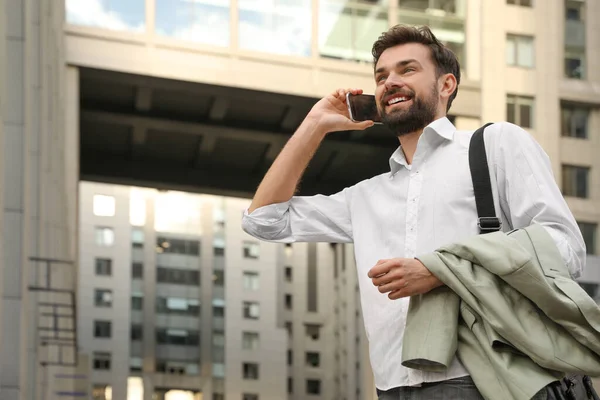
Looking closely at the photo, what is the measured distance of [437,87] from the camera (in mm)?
3113

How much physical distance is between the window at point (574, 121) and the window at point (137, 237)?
912 centimetres

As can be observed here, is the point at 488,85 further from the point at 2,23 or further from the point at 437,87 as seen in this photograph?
the point at 437,87

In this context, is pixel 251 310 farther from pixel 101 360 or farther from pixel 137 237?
pixel 101 360

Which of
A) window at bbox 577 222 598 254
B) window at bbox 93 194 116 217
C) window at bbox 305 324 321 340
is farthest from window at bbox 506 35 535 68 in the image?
window at bbox 93 194 116 217

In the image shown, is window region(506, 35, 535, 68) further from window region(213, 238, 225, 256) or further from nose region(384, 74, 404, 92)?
nose region(384, 74, 404, 92)

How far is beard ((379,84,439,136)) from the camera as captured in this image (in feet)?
10.0

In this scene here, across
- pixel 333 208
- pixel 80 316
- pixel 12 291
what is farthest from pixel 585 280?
pixel 333 208

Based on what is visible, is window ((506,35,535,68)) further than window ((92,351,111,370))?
Yes

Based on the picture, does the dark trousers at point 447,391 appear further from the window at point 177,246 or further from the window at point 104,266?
the window at point 177,246

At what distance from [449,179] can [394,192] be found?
0.19 metres

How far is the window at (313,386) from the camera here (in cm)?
2392

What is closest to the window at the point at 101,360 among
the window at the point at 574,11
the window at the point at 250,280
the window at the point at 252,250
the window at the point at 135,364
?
the window at the point at 135,364

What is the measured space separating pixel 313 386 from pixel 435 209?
21.4 metres

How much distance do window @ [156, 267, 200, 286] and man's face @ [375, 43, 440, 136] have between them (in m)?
21.2
